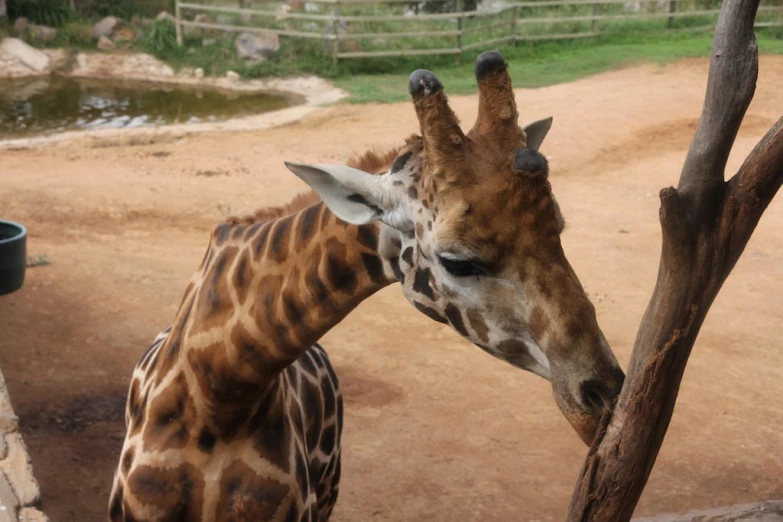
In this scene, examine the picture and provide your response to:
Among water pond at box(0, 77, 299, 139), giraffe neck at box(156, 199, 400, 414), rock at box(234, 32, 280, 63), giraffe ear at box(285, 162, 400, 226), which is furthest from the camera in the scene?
rock at box(234, 32, 280, 63)

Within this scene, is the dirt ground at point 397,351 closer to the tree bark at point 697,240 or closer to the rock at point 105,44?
the tree bark at point 697,240

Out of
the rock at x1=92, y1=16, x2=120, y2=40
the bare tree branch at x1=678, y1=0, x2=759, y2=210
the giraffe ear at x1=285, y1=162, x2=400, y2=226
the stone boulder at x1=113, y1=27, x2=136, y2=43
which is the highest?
the bare tree branch at x1=678, y1=0, x2=759, y2=210

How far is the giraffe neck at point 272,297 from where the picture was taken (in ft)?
9.53

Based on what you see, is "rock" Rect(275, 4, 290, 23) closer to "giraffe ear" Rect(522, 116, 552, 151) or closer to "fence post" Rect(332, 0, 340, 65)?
"fence post" Rect(332, 0, 340, 65)

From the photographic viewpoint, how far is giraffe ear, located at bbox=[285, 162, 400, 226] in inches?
109

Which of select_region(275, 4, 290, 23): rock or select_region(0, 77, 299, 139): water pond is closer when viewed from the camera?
select_region(0, 77, 299, 139): water pond

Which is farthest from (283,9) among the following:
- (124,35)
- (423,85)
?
(423,85)

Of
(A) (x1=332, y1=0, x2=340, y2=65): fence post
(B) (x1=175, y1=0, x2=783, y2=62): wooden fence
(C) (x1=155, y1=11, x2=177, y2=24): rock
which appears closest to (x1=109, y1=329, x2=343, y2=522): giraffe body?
(A) (x1=332, y1=0, x2=340, y2=65): fence post

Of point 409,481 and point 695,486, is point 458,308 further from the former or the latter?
point 695,486

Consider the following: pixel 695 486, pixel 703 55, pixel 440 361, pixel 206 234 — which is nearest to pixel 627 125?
pixel 703 55

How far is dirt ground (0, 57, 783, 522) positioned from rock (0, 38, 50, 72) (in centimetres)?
562

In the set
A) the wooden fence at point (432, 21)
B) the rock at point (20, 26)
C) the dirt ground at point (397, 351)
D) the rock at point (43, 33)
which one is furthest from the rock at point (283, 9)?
the dirt ground at point (397, 351)

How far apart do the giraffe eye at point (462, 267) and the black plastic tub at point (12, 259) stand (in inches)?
165

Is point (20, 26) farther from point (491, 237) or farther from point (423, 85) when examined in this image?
point (491, 237)
